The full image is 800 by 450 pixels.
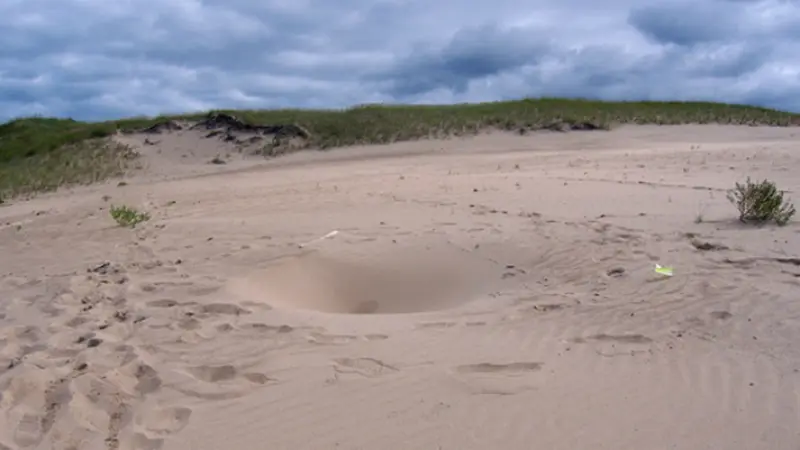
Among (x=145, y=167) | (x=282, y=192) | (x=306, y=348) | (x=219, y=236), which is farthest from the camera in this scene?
(x=145, y=167)

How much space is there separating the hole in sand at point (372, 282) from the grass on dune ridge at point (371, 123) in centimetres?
1138

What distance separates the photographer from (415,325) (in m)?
5.11

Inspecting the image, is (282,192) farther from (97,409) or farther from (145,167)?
(145,167)

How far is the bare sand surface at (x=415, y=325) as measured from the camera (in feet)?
12.5

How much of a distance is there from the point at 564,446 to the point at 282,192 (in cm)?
863

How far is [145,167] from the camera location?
754 inches

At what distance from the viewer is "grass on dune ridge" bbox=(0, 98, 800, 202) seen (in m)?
19.2

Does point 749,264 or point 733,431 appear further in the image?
point 749,264

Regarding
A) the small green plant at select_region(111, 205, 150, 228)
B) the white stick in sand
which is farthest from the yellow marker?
the small green plant at select_region(111, 205, 150, 228)

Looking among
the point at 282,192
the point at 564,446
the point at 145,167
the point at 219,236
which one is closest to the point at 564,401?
the point at 564,446

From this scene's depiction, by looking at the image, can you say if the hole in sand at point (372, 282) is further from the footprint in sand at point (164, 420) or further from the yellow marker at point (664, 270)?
the footprint in sand at point (164, 420)

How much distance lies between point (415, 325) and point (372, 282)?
4.77 feet

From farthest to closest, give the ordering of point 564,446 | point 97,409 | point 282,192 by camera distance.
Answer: point 282,192
point 97,409
point 564,446

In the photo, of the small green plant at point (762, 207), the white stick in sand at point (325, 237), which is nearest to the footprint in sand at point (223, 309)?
the white stick in sand at point (325, 237)
